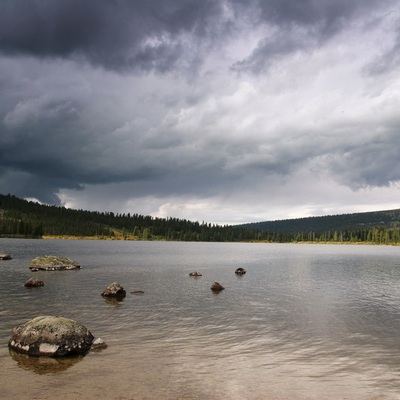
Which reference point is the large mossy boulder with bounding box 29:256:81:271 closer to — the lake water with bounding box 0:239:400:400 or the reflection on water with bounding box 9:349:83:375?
the lake water with bounding box 0:239:400:400

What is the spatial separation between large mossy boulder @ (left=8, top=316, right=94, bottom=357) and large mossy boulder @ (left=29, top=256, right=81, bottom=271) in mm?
51967

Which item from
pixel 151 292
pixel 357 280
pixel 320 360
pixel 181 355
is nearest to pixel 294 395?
pixel 320 360

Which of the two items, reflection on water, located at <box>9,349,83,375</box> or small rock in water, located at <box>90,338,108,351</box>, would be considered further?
small rock in water, located at <box>90,338,108,351</box>

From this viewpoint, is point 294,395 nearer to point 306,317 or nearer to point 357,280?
point 306,317

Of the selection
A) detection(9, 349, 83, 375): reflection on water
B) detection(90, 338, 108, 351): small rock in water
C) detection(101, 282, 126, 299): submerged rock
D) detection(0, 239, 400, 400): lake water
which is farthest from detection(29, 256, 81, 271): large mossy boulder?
detection(9, 349, 83, 375): reflection on water

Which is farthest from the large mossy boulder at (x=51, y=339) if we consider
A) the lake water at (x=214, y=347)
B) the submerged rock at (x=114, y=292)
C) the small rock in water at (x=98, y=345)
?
the submerged rock at (x=114, y=292)

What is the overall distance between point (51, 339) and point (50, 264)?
5515 centimetres

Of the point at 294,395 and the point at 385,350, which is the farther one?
the point at 385,350

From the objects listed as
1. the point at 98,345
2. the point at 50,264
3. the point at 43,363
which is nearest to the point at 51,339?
the point at 43,363

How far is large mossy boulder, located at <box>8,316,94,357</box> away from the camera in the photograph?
20297mm

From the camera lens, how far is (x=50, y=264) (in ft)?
234

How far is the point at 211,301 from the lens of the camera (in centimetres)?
4141

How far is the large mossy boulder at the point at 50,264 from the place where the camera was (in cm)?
6994

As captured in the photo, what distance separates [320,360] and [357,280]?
49596 millimetres
